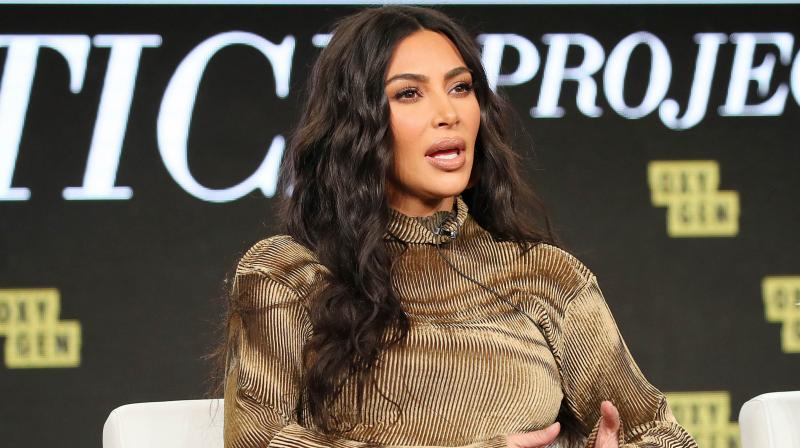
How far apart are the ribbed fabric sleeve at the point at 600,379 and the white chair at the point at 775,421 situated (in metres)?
0.22

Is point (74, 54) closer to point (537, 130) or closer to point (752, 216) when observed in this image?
point (537, 130)

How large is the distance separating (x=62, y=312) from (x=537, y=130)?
1665 mm

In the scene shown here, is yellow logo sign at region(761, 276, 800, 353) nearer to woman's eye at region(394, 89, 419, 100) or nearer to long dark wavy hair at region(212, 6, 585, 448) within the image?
long dark wavy hair at region(212, 6, 585, 448)

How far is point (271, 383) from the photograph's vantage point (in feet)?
6.61

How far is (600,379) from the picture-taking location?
2217mm

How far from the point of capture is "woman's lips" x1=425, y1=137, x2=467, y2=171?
2.21m

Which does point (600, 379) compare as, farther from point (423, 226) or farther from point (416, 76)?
point (416, 76)

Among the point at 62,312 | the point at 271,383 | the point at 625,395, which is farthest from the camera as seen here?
the point at 62,312

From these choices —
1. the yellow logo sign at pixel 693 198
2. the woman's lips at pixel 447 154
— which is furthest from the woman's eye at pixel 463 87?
the yellow logo sign at pixel 693 198

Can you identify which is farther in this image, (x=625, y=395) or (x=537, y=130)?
(x=537, y=130)

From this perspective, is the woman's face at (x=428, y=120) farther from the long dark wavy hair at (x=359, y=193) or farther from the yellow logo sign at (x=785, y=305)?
the yellow logo sign at (x=785, y=305)

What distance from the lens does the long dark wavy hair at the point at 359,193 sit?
2053 mm

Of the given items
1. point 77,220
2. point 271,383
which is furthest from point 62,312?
point 271,383

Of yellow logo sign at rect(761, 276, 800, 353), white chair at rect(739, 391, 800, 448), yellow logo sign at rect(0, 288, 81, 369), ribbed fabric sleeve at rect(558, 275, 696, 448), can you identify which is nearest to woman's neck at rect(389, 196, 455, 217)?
ribbed fabric sleeve at rect(558, 275, 696, 448)
